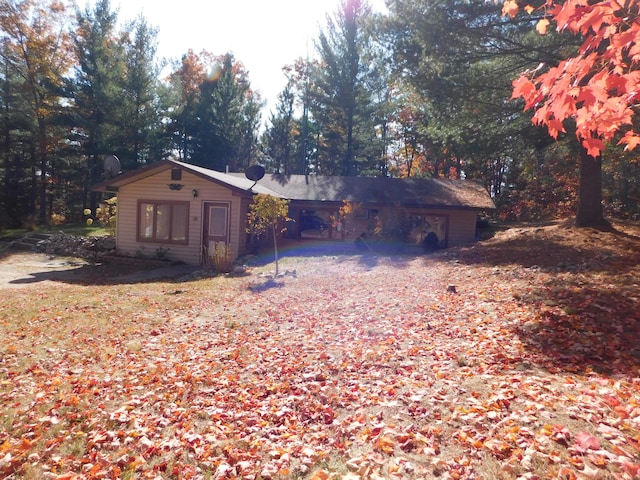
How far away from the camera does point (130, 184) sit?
15.9m

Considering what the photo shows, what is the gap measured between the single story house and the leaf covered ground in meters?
6.65

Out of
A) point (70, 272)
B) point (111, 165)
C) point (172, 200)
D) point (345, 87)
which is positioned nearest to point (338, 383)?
point (172, 200)

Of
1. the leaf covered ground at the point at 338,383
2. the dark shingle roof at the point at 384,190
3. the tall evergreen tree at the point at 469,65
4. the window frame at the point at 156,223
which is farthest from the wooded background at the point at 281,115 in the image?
the window frame at the point at 156,223

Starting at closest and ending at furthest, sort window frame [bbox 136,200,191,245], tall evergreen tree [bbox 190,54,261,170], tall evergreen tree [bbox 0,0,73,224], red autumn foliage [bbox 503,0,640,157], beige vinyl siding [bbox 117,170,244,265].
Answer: red autumn foliage [bbox 503,0,640,157]
beige vinyl siding [bbox 117,170,244,265]
window frame [bbox 136,200,191,245]
tall evergreen tree [bbox 0,0,73,224]
tall evergreen tree [bbox 190,54,261,170]

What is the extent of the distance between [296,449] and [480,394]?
71.2 inches

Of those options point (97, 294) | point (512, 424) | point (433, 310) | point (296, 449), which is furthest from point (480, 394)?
point (97, 294)

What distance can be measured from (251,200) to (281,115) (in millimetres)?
22053

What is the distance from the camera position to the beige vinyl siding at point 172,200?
583 inches

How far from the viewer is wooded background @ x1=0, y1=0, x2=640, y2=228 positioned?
13055 mm

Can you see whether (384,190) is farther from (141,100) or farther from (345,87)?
(141,100)

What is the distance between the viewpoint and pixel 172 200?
15414 mm

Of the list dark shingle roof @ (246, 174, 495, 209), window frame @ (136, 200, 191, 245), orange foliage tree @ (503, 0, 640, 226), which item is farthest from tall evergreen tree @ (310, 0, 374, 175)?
orange foliage tree @ (503, 0, 640, 226)

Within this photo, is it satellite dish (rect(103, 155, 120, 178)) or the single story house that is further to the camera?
satellite dish (rect(103, 155, 120, 178))

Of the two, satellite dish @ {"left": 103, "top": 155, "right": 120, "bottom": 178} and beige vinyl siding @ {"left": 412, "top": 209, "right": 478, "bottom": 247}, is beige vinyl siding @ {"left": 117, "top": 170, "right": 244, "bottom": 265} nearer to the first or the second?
satellite dish @ {"left": 103, "top": 155, "right": 120, "bottom": 178}
